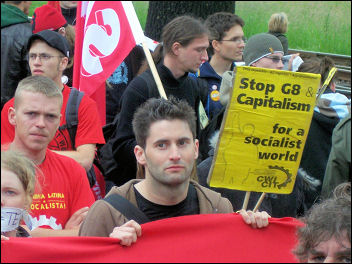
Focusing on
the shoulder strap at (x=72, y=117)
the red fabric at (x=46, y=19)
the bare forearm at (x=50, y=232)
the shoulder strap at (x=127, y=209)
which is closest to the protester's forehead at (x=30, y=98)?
the shoulder strap at (x=72, y=117)

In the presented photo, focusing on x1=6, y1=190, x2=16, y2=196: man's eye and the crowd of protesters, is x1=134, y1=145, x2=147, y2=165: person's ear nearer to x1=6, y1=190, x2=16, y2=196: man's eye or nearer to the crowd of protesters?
the crowd of protesters

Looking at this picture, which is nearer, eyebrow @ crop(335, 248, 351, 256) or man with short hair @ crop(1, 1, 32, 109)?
eyebrow @ crop(335, 248, 351, 256)

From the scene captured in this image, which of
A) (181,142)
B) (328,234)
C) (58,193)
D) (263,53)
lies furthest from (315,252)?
(263,53)

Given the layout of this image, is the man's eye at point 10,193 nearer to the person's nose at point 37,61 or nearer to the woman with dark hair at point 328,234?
the woman with dark hair at point 328,234

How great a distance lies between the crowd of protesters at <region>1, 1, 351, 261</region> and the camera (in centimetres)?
377

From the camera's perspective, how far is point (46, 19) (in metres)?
6.81

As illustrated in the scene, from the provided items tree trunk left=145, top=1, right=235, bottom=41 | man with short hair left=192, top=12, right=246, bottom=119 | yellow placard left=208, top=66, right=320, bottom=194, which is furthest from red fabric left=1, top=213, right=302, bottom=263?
tree trunk left=145, top=1, right=235, bottom=41

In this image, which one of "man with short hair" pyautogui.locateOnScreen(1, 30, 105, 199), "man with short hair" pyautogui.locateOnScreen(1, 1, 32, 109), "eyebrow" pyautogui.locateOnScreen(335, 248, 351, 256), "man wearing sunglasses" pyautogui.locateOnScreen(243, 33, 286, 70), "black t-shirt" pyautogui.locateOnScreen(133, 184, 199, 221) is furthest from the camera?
"man with short hair" pyautogui.locateOnScreen(1, 1, 32, 109)

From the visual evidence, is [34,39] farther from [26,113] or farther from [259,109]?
[259,109]

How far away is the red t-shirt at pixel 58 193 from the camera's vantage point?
14.3 ft

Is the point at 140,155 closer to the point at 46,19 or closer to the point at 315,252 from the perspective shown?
the point at 315,252

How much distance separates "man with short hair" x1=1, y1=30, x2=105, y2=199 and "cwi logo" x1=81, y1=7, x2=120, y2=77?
0.78 feet

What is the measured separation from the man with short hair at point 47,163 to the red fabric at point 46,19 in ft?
7.37

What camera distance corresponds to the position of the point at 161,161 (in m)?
→ 3.89
